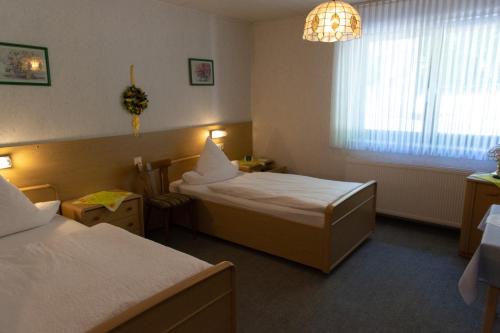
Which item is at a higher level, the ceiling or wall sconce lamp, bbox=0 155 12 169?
the ceiling

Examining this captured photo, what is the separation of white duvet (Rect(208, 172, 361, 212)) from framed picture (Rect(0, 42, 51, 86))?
1.93 m

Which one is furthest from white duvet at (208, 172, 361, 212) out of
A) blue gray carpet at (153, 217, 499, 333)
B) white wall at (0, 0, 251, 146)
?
white wall at (0, 0, 251, 146)

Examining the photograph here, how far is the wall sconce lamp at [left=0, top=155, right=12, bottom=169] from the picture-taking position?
2859 millimetres

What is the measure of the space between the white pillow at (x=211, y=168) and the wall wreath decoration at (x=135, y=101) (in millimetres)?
799

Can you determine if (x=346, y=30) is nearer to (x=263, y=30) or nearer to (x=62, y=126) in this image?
(x=62, y=126)

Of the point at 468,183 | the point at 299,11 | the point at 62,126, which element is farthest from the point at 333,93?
the point at 62,126

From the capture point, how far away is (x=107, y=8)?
140 inches

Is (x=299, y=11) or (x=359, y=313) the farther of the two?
(x=299, y=11)

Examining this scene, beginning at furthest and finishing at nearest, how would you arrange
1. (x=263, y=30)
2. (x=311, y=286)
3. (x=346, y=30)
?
(x=263, y=30) → (x=311, y=286) → (x=346, y=30)

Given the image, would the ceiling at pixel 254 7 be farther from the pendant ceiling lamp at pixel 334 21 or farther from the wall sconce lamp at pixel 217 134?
the pendant ceiling lamp at pixel 334 21

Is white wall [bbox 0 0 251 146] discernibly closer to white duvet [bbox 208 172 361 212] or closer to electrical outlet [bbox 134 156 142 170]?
electrical outlet [bbox 134 156 142 170]

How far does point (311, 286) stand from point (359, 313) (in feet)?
1.54

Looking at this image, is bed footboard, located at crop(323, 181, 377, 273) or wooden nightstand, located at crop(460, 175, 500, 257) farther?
wooden nightstand, located at crop(460, 175, 500, 257)

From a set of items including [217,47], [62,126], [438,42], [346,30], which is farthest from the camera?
[217,47]
